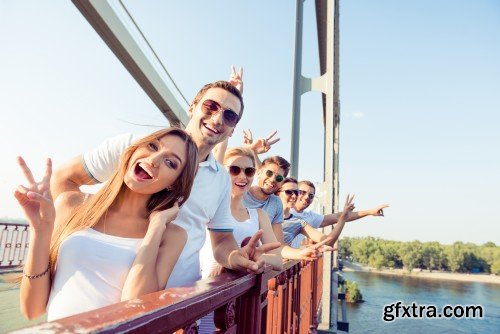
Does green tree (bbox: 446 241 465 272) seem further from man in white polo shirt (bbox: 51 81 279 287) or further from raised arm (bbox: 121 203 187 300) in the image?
raised arm (bbox: 121 203 187 300)

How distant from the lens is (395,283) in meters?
70.3

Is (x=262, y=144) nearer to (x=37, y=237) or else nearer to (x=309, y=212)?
(x=309, y=212)

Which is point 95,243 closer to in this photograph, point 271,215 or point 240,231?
point 240,231

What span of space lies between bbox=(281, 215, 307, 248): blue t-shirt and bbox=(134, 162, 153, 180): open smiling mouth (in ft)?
8.89

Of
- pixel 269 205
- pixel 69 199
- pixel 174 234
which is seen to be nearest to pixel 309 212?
pixel 269 205

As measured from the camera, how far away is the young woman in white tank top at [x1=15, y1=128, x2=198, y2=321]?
1.05 m

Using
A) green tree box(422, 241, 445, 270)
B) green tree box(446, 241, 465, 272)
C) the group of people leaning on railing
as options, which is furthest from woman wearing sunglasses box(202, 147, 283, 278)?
green tree box(446, 241, 465, 272)

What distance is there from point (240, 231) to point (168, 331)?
4.89 feet

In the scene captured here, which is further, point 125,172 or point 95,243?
point 125,172

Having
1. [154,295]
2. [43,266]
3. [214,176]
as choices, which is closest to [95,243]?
[43,266]

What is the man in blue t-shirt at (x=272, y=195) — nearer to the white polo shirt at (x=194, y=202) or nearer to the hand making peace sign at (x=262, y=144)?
the hand making peace sign at (x=262, y=144)

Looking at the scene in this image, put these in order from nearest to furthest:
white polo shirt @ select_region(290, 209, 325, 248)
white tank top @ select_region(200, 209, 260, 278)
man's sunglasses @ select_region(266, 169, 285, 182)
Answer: white tank top @ select_region(200, 209, 260, 278) → man's sunglasses @ select_region(266, 169, 285, 182) → white polo shirt @ select_region(290, 209, 325, 248)

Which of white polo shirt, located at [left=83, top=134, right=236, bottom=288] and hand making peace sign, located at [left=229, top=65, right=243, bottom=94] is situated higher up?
hand making peace sign, located at [left=229, top=65, right=243, bottom=94]

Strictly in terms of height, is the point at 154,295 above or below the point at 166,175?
below
